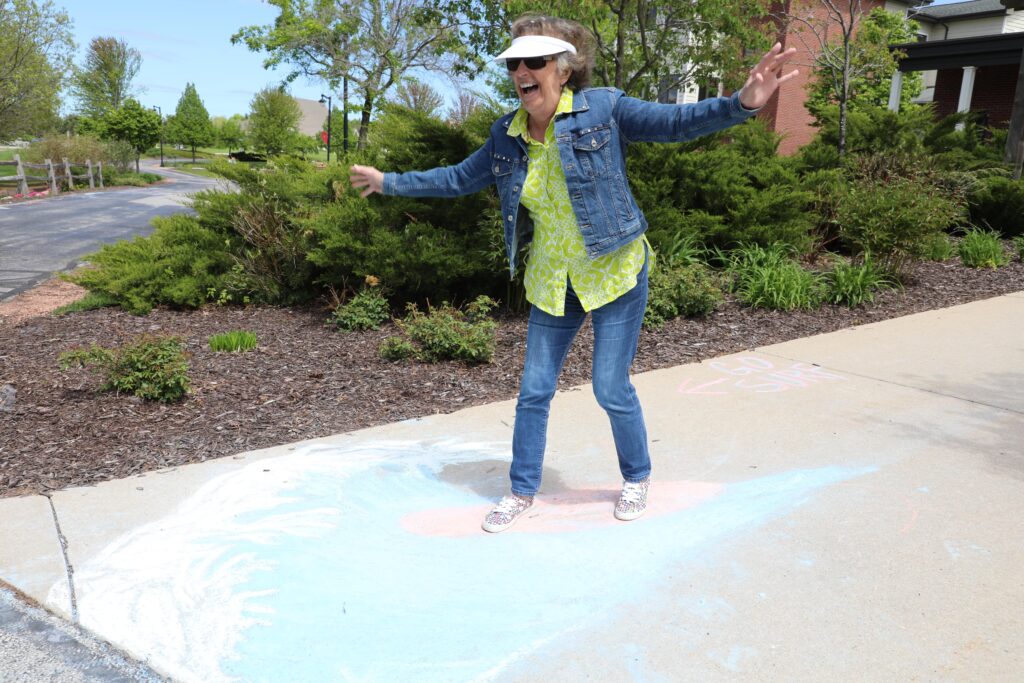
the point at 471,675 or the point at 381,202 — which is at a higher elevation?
the point at 381,202

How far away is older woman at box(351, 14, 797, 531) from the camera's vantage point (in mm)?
2863

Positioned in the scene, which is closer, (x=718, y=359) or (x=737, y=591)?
(x=737, y=591)

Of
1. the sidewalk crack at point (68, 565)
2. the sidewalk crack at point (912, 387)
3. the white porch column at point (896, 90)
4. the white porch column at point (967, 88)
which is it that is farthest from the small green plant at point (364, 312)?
the white porch column at point (967, 88)

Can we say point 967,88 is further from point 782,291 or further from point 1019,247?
point 782,291

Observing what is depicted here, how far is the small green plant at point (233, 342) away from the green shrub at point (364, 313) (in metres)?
0.77

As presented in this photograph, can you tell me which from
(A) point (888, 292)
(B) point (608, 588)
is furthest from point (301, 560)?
(A) point (888, 292)

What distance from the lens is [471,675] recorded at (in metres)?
2.30

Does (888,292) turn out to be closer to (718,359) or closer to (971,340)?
(971,340)

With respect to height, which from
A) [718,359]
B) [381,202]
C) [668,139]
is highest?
[668,139]

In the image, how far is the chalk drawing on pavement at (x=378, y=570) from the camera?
7.91 feet

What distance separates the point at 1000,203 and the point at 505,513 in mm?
9945

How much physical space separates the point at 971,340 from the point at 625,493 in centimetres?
425

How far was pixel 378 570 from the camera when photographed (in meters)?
2.86

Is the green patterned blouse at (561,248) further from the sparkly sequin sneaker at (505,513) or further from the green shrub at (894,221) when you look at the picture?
the green shrub at (894,221)
